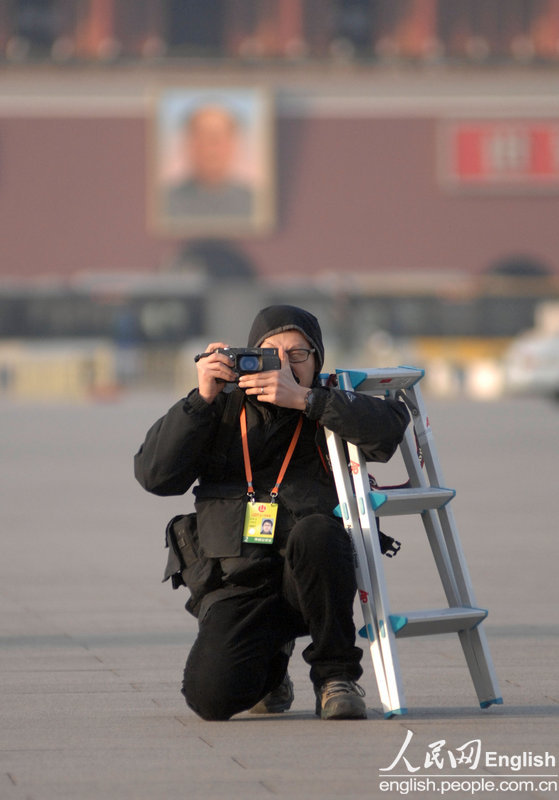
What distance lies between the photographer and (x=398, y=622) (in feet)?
16.9

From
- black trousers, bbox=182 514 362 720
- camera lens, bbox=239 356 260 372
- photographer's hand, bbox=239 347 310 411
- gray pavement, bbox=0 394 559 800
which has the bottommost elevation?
gray pavement, bbox=0 394 559 800

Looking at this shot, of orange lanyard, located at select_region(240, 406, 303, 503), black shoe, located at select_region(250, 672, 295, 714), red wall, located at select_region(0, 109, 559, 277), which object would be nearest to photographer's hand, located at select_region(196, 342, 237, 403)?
orange lanyard, located at select_region(240, 406, 303, 503)

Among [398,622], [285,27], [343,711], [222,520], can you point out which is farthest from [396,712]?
[285,27]

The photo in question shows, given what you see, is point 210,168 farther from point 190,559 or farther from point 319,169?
point 190,559

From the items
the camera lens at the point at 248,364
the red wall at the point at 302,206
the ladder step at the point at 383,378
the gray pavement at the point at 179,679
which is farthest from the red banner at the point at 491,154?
the camera lens at the point at 248,364

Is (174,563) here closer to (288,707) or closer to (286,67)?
(288,707)

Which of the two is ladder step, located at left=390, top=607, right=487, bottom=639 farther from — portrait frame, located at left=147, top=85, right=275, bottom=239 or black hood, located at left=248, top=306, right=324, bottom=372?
portrait frame, located at left=147, top=85, right=275, bottom=239

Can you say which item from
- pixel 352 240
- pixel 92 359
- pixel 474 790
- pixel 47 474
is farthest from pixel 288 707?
pixel 352 240

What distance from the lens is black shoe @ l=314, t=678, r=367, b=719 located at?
5.23m

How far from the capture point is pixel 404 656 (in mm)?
6609

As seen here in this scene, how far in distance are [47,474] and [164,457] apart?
1013 centimetres

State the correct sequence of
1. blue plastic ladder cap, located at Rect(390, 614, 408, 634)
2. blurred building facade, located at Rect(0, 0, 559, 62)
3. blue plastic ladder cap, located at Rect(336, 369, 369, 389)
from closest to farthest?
blue plastic ladder cap, located at Rect(390, 614, 408, 634) → blue plastic ladder cap, located at Rect(336, 369, 369, 389) → blurred building facade, located at Rect(0, 0, 559, 62)

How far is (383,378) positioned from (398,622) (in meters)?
0.78

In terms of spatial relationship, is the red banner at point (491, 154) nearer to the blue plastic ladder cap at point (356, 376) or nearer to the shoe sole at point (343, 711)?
the blue plastic ladder cap at point (356, 376)
